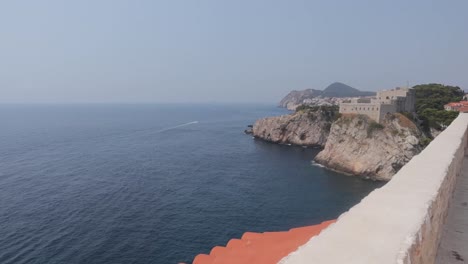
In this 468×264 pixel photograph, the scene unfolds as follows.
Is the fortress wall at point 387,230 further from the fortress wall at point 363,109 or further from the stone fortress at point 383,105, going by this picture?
the fortress wall at point 363,109

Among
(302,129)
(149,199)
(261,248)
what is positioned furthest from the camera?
(302,129)

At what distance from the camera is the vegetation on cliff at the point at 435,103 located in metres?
63.4

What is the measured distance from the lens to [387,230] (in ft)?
12.8

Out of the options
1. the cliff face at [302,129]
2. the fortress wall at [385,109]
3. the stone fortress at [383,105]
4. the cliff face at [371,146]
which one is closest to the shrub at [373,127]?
the cliff face at [371,146]

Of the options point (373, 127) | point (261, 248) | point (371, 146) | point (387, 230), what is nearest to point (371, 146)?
point (371, 146)

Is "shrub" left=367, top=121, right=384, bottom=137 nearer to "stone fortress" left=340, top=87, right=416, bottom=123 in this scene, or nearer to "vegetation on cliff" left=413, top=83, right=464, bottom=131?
"stone fortress" left=340, top=87, right=416, bottom=123

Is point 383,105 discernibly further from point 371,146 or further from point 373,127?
point 371,146

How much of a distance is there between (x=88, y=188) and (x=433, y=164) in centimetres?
4872

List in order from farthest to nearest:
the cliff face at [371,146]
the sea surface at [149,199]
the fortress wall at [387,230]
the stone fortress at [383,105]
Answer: the stone fortress at [383,105]
the cliff face at [371,146]
the sea surface at [149,199]
the fortress wall at [387,230]

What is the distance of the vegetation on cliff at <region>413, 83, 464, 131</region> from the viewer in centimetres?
6338

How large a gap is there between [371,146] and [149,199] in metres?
42.1

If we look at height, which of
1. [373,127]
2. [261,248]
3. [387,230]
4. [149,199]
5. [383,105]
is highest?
[383,105]

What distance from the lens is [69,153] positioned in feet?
241

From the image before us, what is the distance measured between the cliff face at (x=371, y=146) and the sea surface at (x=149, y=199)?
3.82 metres
